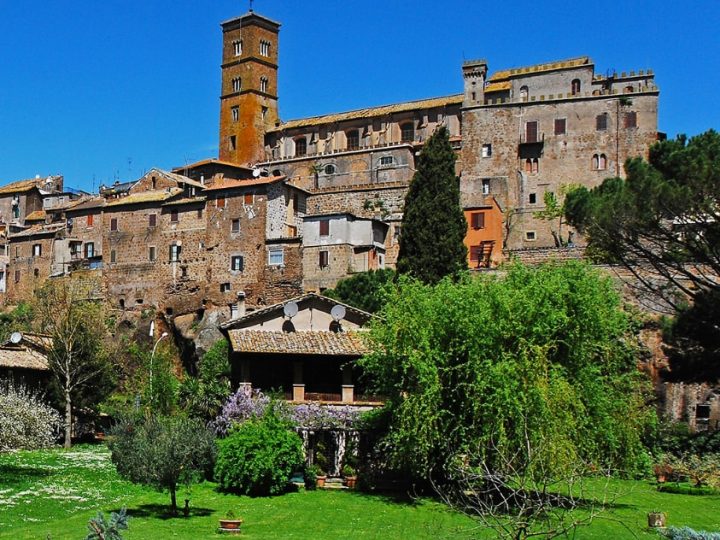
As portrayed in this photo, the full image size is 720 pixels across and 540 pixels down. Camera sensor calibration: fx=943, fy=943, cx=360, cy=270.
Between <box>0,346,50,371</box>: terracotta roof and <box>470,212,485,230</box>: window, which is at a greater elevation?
<box>470,212,485,230</box>: window

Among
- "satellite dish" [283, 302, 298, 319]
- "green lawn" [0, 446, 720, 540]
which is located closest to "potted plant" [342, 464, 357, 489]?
"green lawn" [0, 446, 720, 540]

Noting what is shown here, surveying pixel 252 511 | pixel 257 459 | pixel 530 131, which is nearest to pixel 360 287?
pixel 530 131

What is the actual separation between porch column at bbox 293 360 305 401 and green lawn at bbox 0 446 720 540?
5.19m

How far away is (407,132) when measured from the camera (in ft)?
267

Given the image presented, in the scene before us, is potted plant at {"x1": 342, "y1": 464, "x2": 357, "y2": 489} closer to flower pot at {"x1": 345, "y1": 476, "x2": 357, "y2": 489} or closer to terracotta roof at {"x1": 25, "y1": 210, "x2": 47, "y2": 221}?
flower pot at {"x1": 345, "y1": 476, "x2": 357, "y2": 489}

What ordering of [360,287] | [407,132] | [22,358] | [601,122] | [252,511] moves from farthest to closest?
[407,132], [601,122], [360,287], [22,358], [252,511]

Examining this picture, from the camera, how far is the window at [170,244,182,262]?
70312 millimetres

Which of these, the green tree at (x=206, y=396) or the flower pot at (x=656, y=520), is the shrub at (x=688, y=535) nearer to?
the flower pot at (x=656, y=520)

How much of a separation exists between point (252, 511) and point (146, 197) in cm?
5093

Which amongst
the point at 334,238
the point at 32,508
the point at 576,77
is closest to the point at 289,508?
the point at 32,508

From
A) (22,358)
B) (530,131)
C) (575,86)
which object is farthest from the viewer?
(575,86)

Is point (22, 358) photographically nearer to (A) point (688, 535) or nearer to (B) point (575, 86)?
(A) point (688, 535)

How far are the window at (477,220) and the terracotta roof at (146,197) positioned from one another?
23677mm

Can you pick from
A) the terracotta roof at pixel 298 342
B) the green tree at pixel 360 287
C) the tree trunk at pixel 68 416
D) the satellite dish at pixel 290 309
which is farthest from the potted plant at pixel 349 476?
the green tree at pixel 360 287
